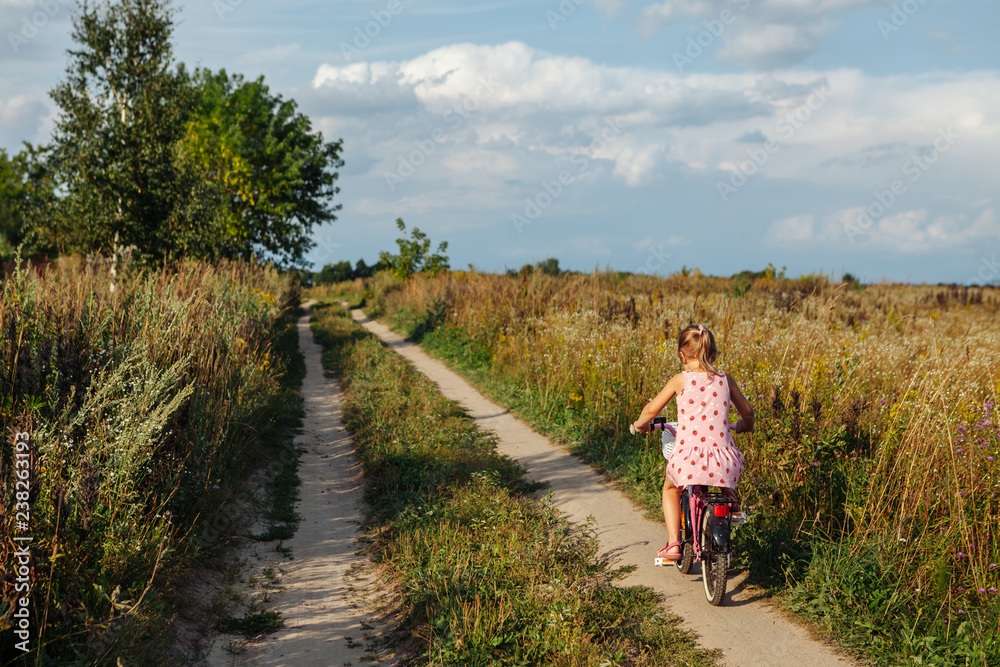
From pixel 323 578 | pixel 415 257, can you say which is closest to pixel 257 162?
pixel 415 257

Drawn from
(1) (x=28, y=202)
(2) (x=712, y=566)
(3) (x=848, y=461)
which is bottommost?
(2) (x=712, y=566)

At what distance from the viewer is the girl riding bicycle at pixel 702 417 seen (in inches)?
181

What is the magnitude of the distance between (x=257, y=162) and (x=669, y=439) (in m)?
A: 30.4

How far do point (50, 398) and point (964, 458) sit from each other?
7.26m

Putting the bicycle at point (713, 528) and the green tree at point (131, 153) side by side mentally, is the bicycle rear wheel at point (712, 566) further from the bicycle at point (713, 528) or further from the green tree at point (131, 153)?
the green tree at point (131, 153)

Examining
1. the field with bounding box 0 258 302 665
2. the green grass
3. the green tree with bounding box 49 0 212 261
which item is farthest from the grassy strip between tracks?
the green tree with bounding box 49 0 212 261

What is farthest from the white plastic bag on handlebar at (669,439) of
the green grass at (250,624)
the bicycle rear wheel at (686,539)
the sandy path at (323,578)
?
the green grass at (250,624)

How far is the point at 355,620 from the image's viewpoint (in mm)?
4980

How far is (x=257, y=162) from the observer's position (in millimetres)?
30859

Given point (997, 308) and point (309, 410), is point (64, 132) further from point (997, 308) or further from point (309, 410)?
point (997, 308)

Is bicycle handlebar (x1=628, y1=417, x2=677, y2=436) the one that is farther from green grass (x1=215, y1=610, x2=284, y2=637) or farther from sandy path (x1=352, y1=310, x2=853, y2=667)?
green grass (x1=215, y1=610, x2=284, y2=637)

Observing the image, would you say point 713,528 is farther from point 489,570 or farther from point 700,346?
point 489,570

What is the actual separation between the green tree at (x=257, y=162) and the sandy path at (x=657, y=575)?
2415cm

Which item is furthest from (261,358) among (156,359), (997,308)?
(997,308)
